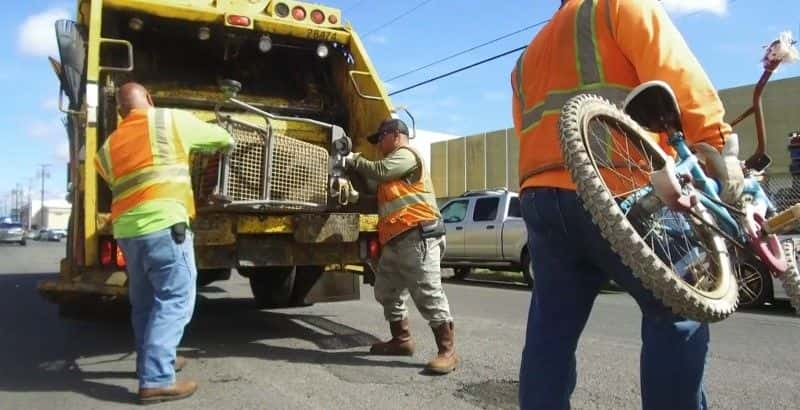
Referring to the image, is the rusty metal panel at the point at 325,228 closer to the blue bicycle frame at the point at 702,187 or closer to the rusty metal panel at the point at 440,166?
the blue bicycle frame at the point at 702,187

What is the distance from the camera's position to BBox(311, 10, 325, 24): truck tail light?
6039 millimetres

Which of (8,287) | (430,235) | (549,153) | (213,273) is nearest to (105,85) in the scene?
(213,273)

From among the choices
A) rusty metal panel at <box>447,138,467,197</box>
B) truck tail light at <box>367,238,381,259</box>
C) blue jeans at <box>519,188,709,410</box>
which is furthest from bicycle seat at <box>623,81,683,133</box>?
rusty metal panel at <box>447,138,467,197</box>

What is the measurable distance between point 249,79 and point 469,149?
18670 millimetres

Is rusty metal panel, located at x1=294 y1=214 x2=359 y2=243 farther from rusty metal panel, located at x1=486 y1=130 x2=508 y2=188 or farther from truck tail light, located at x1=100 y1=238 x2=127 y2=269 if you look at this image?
rusty metal panel, located at x1=486 y1=130 x2=508 y2=188

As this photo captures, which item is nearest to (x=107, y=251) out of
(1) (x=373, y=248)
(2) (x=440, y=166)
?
(1) (x=373, y=248)

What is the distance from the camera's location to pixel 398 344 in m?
5.08

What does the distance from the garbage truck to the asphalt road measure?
0.49 m

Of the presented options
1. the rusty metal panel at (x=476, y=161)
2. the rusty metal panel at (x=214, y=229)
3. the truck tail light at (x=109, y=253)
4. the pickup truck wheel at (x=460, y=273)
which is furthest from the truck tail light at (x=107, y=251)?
the rusty metal panel at (x=476, y=161)

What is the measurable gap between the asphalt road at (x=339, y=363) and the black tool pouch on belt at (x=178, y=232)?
0.92m

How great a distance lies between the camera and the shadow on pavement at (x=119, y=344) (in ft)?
14.8

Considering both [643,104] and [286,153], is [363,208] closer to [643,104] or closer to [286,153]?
[286,153]

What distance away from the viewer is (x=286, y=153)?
16.0 ft

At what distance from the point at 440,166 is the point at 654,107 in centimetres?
2431
